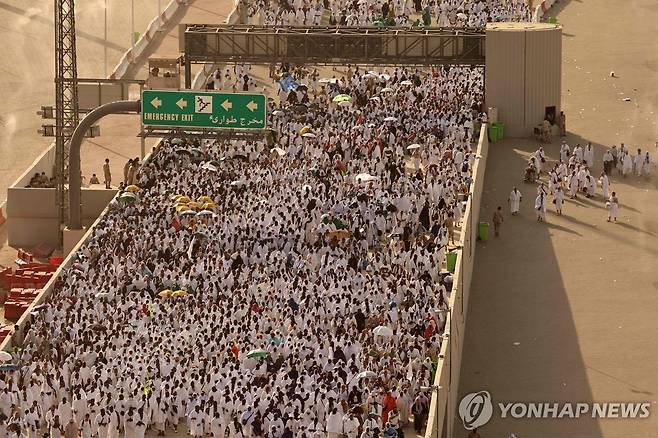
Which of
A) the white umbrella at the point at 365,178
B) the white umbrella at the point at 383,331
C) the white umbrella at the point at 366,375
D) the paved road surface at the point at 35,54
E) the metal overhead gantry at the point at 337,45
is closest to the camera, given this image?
the white umbrella at the point at 366,375

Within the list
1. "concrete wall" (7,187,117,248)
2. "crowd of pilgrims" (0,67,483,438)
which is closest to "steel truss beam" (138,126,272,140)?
"crowd of pilgrims" (0,67,483,438)

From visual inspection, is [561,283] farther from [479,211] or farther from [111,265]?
[111,265]

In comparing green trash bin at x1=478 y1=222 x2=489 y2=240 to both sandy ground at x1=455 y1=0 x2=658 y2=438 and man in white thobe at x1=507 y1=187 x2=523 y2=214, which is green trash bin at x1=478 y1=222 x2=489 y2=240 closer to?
sandy ground at x1=455 y1=0 x2=658 y2=438

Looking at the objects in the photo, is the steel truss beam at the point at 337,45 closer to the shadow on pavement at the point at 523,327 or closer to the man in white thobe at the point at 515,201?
the shadow on pavement at the point at 523,327

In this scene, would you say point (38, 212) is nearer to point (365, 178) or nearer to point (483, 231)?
point (365, 178)

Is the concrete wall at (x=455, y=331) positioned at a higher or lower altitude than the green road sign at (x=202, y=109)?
lower

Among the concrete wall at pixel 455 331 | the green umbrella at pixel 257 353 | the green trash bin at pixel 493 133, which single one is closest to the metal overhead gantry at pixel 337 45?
the green trash bin at pixel 493 133

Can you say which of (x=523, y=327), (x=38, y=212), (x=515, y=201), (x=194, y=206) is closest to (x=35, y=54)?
(x=38, y=212)
